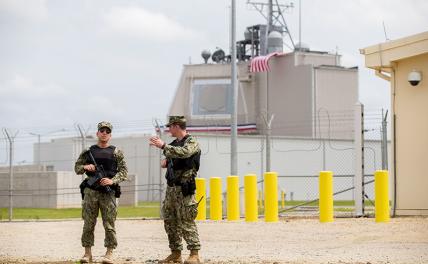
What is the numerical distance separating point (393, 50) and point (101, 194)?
10487 mm

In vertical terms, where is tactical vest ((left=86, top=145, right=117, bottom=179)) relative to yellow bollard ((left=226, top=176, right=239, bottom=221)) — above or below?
above

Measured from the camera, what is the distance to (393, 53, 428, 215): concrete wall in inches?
750

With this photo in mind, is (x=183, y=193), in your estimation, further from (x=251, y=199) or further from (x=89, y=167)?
(x=251, y=199)

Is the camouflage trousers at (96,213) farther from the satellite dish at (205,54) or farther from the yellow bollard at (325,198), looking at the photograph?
the satellite dish at (205,54)

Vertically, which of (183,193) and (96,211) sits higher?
(183,193)

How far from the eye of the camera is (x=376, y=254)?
12.0 meters

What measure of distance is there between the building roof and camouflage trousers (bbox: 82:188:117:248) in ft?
32.5

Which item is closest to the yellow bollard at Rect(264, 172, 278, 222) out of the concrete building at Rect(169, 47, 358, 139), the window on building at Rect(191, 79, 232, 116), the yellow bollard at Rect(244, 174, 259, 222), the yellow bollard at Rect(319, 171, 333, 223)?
the yellow bollard at Rect(244, 174, 259, 222)

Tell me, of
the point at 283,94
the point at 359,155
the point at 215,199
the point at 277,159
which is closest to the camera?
the point at 359,155

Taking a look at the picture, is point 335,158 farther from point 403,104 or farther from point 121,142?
point 403,104

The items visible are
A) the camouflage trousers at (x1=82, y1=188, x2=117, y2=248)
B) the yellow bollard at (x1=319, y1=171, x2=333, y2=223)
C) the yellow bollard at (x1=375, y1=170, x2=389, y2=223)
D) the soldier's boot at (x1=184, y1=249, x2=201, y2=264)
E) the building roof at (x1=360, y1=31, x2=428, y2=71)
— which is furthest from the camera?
the building roof at (x1=360, y1=31, x2=428, y2=71)

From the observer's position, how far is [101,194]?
10992 millimetres

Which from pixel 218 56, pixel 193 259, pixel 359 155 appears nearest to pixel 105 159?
pixel 193 259

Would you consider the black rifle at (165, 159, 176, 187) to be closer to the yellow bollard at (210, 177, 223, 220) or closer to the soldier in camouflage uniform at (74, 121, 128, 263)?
the soldier in camouflage uniform at (74, 121, 128, 263)
